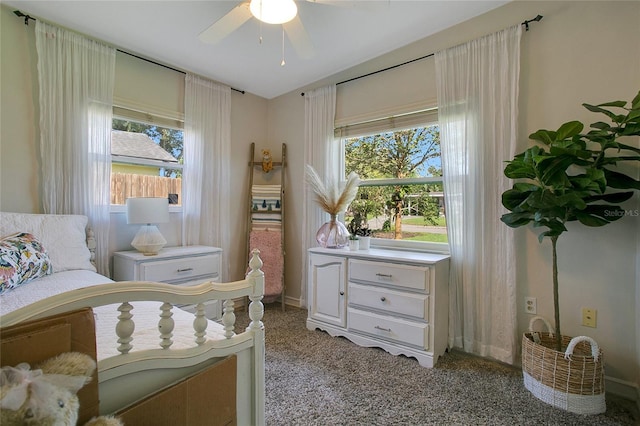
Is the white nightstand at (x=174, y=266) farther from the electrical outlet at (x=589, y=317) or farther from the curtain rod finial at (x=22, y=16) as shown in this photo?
the electrical outlet at (x=589, y=317)

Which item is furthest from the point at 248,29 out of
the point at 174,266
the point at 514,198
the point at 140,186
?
the point at 514,198

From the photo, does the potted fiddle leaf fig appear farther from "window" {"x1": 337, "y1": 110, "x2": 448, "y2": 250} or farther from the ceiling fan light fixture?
the ceiling fan light fixture

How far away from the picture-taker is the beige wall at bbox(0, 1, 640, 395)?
181 cm

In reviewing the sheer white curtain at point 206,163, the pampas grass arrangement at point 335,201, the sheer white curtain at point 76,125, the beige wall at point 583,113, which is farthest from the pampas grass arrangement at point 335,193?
the sheer white curtain at point 76,125

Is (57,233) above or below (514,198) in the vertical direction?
below

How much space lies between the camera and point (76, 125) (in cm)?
236

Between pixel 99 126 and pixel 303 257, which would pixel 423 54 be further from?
pixel 99 126

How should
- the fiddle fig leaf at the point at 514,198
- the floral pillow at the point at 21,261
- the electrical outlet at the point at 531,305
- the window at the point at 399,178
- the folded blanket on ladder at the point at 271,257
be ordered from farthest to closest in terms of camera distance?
the folded blanket on ladder at the point at 271,257 → the window at the point at 399,178 → the electrical outlet at the point at 531,305 → the fiddle fig leaf at the point at 514,198 → the floral pillow at the point at 21,261

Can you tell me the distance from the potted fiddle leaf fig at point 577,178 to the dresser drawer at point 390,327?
0.62 m

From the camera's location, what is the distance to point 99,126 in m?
2.48

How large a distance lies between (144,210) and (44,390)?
2141 millimetres

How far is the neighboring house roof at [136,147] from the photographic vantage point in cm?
271

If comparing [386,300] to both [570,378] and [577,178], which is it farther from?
[577,178]

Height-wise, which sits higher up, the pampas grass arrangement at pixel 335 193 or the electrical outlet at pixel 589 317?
the pampas grass arrangement at pixel 335 193
